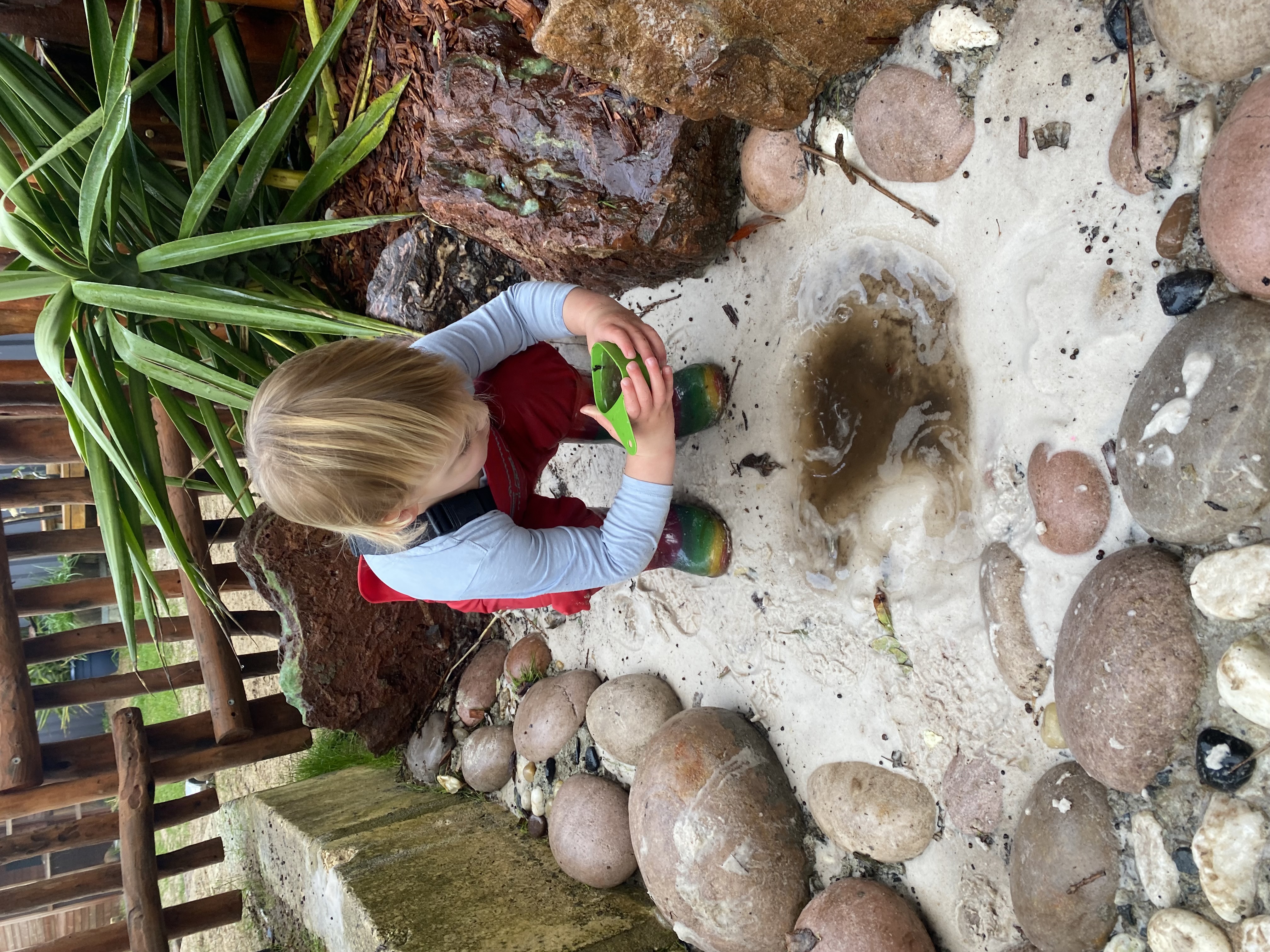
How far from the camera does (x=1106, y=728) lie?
1.35 m

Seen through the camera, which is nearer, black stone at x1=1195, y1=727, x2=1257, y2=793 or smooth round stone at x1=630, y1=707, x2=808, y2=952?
black stone at x1=1195, y1=727, x2=1257, y2=793

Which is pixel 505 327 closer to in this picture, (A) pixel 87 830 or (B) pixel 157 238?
(B) pixel 157 238

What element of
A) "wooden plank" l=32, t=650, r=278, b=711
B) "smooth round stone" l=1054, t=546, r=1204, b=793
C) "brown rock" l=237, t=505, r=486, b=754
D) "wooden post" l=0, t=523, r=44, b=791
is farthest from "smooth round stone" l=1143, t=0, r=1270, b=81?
"wooden post" l=0, t=523, r=44, b=791

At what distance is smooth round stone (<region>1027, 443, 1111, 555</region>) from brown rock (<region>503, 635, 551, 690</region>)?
181 centimetres

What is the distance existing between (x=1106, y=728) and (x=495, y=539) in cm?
113

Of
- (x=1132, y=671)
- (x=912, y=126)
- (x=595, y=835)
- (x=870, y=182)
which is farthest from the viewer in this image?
(x=595, y=835)

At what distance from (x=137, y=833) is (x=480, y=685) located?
1.44 m

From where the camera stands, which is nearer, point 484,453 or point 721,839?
point 484,453

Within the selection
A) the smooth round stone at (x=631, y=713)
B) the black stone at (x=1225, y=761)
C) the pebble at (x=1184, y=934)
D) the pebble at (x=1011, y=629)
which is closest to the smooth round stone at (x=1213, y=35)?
the pebble at (x=1011, y=629)

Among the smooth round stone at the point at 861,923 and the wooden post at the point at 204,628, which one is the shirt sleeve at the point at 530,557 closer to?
the smooth round stone at the point at 861,923

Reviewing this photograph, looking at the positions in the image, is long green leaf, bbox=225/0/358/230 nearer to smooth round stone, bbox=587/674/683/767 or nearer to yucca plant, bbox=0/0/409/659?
yucca plant, bbox=0/0/409/659

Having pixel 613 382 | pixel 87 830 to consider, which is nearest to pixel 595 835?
pixel 613 382

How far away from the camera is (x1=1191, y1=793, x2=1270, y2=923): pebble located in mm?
1186

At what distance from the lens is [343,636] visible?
2873 mm
